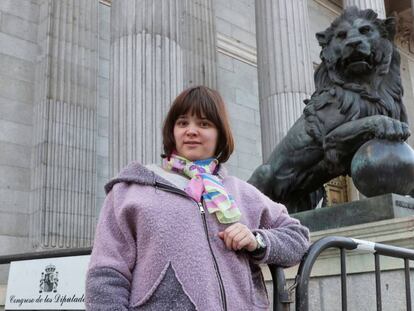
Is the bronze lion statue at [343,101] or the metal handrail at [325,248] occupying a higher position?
the bronze lion statue at [343,101]

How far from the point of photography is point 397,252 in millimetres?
3146

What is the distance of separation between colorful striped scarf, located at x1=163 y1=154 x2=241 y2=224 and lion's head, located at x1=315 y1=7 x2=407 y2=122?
11.9ft

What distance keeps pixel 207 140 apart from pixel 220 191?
0.79 ft

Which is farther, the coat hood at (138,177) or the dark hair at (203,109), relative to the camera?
the dark hair at (203,109)

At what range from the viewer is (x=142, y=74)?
838cm

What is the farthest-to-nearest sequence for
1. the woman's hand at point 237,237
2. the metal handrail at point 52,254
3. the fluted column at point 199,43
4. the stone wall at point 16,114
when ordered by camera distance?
the fluted column at point 199,43 → the stone wall at point 16,114 → the metal handrail at point 52,254 → the woman's hand at point 237,237

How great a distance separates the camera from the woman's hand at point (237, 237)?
2.00 meters

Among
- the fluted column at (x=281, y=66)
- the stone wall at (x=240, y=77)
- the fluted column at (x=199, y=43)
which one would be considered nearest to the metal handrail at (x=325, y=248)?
the fluted column at (x=281, y=66)

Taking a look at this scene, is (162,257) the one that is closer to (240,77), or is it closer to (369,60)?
(369,60)

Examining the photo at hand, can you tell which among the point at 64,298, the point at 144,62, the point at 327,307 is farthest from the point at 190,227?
the point at 144,62

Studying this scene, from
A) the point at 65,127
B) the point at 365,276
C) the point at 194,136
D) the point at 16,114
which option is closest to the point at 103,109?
the point at 65,127

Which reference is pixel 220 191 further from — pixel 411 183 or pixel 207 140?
pixel 411 183

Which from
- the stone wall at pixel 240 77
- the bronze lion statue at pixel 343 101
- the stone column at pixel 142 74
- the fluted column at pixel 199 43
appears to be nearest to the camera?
the bronze lion statue at pixel 343 101

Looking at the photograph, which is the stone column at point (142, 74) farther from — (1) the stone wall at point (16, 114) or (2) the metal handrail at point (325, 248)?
(2) the metal handrail at point (325, 248)
